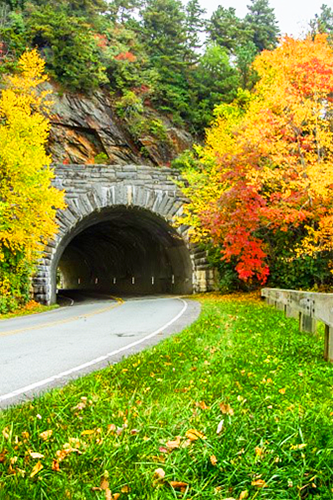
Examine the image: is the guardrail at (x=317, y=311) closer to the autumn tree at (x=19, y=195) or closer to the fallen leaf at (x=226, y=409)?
the fallen leaf at (x=226, y=409)

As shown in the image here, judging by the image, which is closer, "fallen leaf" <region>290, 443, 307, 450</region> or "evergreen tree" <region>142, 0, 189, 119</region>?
"fallen leaf" <region>290, 443, 307, 450</region>

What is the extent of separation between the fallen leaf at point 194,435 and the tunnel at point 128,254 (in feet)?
73.2

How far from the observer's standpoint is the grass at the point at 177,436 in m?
2.74

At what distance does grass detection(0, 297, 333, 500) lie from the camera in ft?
9.00

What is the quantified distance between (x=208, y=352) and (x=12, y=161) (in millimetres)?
13522

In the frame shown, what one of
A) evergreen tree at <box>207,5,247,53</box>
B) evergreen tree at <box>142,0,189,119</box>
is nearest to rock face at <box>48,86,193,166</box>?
evergreen tree at <box>142,0,189,119</box>

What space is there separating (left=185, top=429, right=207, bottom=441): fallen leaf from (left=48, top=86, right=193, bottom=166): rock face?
31.6 m

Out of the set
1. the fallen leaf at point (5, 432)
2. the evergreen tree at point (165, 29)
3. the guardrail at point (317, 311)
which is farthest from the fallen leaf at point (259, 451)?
the evergreen tree at point (165, 29)

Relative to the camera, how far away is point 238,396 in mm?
4324

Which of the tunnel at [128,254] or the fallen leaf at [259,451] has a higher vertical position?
the tunnel at [128,254]

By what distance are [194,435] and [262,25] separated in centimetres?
5922

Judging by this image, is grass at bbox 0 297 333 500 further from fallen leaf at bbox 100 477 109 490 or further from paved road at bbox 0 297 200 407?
paved road at bbox 0 297 200 407

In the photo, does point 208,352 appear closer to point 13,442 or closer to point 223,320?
point 13,442

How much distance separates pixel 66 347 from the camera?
872 cm
